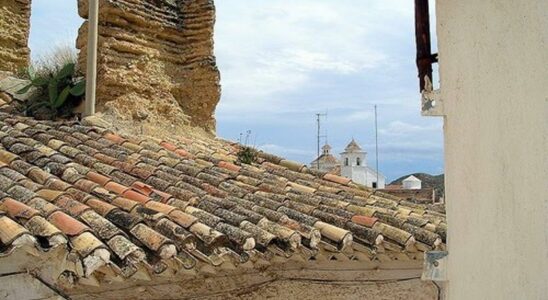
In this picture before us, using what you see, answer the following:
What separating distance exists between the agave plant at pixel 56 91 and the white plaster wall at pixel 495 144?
603 cm

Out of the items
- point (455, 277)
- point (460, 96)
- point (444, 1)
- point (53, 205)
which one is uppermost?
point (444, 1)

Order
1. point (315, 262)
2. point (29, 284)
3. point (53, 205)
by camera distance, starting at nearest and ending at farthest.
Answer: point (29, 284)
point (53, 205)
point (315, 262)

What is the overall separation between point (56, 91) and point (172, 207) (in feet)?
13.8

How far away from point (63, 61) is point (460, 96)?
7015mm

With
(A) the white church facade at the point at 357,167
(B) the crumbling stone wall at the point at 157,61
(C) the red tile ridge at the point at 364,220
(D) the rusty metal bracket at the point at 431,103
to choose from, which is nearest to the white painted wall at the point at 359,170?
(A) the white church facade at the point at 357,167

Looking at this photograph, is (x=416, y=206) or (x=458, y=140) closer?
(x=458, y=140)

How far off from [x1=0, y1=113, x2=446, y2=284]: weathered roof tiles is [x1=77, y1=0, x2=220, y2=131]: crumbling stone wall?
2.72 ft

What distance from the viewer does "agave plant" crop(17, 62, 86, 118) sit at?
8203 millimetres

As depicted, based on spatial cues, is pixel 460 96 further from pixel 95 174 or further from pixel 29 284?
pixel 95 174

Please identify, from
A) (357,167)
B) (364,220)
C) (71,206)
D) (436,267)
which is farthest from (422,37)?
(357,167)

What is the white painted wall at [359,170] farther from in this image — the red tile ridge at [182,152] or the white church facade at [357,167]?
the red tile ridge at [182,152]

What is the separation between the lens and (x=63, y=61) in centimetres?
888

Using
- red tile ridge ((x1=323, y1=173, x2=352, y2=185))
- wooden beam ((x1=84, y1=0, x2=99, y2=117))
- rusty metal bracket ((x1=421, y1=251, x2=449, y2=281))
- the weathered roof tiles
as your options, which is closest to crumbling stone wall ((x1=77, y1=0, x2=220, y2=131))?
wooden beam ((x1=84, y1=0, x2=99, y2=117))

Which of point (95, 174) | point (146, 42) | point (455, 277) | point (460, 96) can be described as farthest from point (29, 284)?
point (146, 42)
